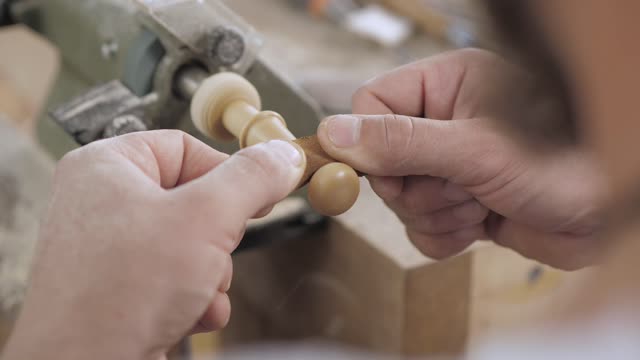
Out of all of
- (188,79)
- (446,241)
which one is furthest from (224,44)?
(446,241)

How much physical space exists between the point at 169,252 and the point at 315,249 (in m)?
0.45

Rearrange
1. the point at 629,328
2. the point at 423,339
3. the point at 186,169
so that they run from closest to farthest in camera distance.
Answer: the point at 629,328 → the point at 186,169 → the point at 423,339

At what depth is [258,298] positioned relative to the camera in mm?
847

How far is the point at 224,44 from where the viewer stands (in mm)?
643

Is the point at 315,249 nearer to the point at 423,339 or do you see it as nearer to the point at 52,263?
the point at 423,339

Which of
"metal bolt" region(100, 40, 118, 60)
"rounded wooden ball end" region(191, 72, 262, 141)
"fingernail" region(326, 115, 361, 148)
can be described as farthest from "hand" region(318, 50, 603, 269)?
"metal bolt" region(100, 40, 118, 60)

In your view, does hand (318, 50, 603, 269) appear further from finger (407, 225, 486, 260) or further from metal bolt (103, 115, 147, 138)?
metal bolt (103, 115, 147, 138)

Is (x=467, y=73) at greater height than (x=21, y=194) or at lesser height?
greater

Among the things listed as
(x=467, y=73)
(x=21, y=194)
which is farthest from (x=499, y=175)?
(x=21, y=194)

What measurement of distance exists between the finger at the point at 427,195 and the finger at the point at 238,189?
195 mm

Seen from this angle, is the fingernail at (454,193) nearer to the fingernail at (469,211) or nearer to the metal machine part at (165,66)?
the fingernail at (469,211)

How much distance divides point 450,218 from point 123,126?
Result: 0.29 metres

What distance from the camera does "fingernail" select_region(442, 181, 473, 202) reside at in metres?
0.64

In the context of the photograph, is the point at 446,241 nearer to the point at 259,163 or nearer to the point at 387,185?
the point at 387,185
